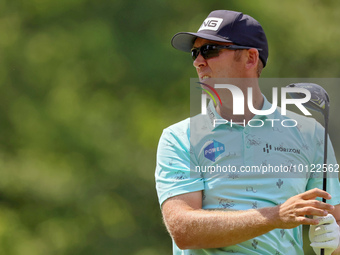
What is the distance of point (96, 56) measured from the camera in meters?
10.2

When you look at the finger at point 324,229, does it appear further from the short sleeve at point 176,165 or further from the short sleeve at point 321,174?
the short sleeve at point 176,165

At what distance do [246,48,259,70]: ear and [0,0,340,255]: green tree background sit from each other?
563 cm

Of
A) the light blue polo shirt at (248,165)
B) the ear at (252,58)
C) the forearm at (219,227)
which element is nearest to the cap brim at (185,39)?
the ear at (252,58)

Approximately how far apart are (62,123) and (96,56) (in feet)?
3.41

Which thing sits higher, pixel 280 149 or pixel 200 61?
pixel 200 61

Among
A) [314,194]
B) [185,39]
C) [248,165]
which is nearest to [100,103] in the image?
[185,39]

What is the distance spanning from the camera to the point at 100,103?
396 inches

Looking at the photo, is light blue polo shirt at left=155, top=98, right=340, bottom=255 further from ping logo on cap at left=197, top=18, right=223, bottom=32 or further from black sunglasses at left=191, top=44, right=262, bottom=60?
ping logo on cap at left=197, top=18, right=223, bottom=32

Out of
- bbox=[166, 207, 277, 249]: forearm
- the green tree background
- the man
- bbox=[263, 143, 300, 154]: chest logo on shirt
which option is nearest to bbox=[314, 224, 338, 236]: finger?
the man

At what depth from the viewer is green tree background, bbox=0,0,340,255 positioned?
970 centimetres

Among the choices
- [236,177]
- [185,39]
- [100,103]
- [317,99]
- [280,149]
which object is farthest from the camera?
[100,103]

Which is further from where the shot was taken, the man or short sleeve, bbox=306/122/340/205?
short sleeve, bbox=306/122/340/205

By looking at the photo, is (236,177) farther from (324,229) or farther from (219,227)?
(324,229)

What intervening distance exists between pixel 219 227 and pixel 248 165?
369mm
